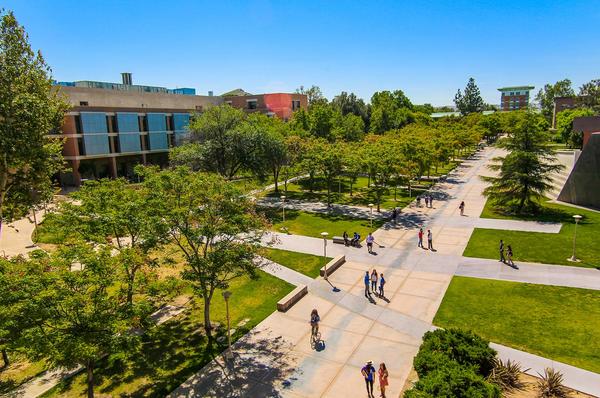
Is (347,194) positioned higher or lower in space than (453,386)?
higher

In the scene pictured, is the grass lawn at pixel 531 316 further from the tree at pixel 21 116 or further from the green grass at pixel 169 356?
the tree at pixel 21 116

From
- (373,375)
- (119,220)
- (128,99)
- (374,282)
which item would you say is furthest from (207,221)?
(128,99)

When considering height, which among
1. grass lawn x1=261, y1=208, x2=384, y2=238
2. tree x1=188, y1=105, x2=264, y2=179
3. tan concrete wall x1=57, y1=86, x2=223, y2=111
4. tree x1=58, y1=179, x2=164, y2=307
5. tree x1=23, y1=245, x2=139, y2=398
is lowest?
grass lawn x1=261, y1=208, x2=384, y2=238

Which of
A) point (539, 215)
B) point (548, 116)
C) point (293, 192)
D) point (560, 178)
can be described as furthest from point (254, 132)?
point (548, 116)

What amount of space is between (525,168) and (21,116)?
36086 mm

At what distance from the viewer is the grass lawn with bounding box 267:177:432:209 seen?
1679 inches

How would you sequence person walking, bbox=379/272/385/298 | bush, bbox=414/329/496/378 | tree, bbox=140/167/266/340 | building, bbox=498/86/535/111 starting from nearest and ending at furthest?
bush, bbox=414/329/496/378 → tree, bbox=140/167/266/340 → person walking, bbox=379/272/385/298 → building, bbox=498/86/535/111

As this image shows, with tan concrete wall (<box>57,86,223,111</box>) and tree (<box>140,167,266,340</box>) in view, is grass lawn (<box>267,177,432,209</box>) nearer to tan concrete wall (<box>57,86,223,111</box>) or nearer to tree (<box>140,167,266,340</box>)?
tan concrete wall (<box>57,86,223,111</box>)

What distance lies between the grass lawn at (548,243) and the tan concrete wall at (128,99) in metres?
46.3

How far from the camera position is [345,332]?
17.2 metres

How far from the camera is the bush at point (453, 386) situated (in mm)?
10758

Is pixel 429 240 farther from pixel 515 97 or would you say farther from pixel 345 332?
pixel 515 97

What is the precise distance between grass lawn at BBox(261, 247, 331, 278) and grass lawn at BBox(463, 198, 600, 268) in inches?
377

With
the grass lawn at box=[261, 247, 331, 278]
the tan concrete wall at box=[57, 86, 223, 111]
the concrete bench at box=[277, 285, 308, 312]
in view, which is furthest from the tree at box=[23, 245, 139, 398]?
the tan concrete wall at box=[57, 86, 223, 111]
